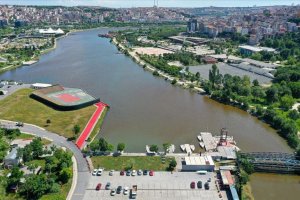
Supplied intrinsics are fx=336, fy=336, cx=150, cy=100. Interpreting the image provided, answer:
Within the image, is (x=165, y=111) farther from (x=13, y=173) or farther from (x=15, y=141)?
(x=13, y=173)

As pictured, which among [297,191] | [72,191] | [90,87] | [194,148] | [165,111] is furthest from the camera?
[90,87]

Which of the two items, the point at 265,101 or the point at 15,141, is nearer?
the point at 15,141

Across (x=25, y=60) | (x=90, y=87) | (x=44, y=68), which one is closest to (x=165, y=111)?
(x=90, y=87)

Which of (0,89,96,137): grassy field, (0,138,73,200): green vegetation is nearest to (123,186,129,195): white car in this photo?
(0,138,73,200): green vegetation

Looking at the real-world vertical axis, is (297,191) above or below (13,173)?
below

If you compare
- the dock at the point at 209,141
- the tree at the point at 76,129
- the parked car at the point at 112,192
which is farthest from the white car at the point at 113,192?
the dock at the point at 209,141

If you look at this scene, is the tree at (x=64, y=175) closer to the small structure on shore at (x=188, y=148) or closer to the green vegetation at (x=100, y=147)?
the green vegetation at (x=100, y=147)

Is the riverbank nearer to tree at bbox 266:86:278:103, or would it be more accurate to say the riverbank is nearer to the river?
the river
